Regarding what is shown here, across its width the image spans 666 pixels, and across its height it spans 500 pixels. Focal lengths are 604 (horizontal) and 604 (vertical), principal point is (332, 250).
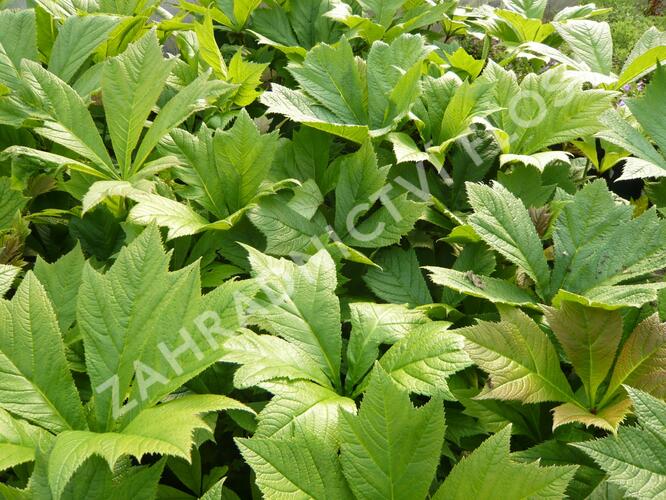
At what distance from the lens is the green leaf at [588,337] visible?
32.8 inches

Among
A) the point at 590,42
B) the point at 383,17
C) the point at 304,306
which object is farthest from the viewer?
the point at 383,17

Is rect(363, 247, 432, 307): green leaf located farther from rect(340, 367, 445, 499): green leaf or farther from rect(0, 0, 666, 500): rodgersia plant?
rect(340, 367, 445, 499): green leaf

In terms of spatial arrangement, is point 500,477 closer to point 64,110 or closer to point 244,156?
point 244,156

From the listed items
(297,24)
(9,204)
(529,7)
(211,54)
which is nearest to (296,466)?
(9,204)

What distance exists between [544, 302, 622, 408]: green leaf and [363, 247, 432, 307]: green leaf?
214 mm

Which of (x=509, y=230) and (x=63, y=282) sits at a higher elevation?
(x=509, y=230)

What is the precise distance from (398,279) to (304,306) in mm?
200

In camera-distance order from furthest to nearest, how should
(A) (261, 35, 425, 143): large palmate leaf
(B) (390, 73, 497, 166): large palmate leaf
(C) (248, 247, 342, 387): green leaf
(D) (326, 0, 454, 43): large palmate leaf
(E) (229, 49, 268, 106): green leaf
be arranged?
(D) (326, 0, 454, 43): large palmate leaf → (E) (229, 49, 268, 106): green leaf → (A) (261, 35, 425, 143): large palmate leaf → (B) (390, 73, 497, 166): large palmate leaf → (C) (248, 247, 342, 387): green leaf

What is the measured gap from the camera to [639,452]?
28.2 inches

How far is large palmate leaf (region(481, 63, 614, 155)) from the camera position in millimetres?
1123

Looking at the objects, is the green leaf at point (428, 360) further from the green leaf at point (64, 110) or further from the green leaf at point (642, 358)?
the green leaf at point (64, 110)

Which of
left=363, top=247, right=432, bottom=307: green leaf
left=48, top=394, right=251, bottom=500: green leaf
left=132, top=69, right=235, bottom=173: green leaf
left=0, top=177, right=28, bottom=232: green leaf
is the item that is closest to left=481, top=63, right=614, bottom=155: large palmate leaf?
left=363, top=247, right=432, bottom=307: green leaf

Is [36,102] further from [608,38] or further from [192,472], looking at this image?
[608,38]

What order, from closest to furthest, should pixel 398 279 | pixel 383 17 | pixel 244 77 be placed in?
pixel 398 279 < pixel 244 77 < pixel 383 17
